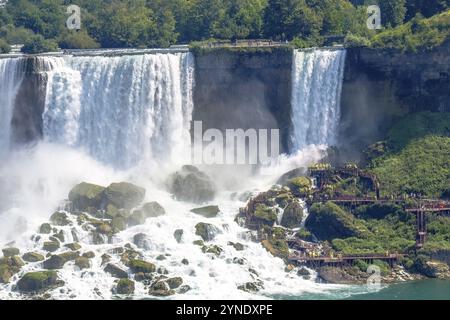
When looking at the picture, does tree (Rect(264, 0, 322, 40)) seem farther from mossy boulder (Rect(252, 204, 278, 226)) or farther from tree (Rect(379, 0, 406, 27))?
mossy boulder (Rect(252, 204, 278, 226))

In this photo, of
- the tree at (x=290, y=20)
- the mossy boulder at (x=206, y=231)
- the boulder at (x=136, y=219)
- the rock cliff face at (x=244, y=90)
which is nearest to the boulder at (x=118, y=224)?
the boulder at (x=136, y=219)

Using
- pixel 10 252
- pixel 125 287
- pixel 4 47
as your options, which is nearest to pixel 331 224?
pixel 125 287

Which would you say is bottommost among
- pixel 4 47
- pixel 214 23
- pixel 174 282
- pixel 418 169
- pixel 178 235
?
pixel 174 282

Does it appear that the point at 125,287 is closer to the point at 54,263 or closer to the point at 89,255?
the point at 89,255

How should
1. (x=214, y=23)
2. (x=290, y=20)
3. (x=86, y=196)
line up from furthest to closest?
(x=214, y=23) < (x=290, y=20) < (x=86, y=196)

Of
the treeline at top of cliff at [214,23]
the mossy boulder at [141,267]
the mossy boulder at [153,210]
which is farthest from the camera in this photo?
the treeline at top of cliff at [214,23]

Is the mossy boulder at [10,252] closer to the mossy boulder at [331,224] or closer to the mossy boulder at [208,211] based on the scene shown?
the mossy boulder at [208,211]

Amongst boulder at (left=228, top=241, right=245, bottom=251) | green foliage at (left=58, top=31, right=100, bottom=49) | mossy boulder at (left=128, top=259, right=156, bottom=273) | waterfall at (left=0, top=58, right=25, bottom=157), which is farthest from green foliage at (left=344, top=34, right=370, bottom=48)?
mossy boulder at (left=128, top=259, right=156, bottom=273)
